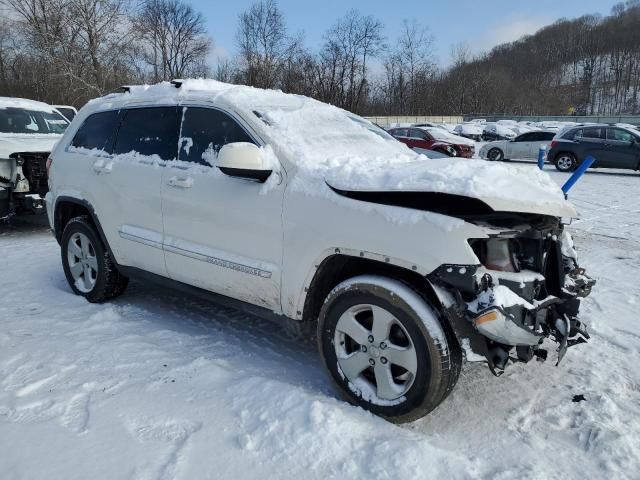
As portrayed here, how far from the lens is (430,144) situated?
68.1ft

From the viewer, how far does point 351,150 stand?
365cm

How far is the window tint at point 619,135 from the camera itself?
1645 centimetres

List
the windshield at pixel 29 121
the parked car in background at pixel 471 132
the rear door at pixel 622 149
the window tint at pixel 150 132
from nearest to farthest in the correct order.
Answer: the window tint at pixel 150 132 < the windshield at pixel 29 121 < the rear door at pixel 622 149 < the parked car in background at pixel 471 132

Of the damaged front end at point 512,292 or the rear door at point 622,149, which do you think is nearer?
the damaged front end at point 512,292

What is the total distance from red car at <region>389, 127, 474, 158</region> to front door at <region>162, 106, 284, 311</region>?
55.4 feet

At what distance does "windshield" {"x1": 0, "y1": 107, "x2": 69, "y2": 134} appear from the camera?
8781mm

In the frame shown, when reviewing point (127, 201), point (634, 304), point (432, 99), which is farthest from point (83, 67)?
point (432, 99)

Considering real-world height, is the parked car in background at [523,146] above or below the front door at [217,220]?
above

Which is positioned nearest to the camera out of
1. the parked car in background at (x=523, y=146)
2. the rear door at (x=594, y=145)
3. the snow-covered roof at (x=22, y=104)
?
the snow-covered roof at (x=22, y=104)

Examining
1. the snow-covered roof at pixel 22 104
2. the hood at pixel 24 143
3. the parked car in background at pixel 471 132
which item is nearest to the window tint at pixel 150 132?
the hood at pixel 24 143

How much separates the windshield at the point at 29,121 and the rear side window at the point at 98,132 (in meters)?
4.95

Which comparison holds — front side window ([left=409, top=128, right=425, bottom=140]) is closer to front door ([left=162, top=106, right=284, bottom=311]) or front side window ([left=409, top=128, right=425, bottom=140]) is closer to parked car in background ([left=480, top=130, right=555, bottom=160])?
parked car in background ([left=480, top=130, right=555, bottom=160])

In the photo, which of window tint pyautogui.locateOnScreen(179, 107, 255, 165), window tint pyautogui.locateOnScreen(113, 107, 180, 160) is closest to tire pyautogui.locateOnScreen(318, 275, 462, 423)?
window tint pyautogui.locateOnScreen(179, 107, 255, 165)

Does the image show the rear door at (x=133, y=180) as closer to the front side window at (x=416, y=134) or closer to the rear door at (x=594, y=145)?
the rear door at (x=594, y=145)
